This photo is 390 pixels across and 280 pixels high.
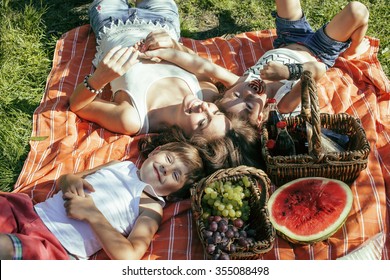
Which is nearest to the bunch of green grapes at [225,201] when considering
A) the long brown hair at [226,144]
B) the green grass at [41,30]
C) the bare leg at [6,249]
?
the long brown hair at [226,144]

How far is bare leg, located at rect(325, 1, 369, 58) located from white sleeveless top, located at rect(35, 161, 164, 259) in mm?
2509

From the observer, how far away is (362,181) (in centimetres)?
420

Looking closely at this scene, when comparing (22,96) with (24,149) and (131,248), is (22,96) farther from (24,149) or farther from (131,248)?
(131,248)

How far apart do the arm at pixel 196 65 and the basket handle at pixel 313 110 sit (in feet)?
3.39

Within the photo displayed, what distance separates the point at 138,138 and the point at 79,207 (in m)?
1.16

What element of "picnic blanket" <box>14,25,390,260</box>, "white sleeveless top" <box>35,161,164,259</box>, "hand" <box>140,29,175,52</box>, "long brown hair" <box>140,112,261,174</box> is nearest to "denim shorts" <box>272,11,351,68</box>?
"picnic blanket" <box>14,25,390,260</box>

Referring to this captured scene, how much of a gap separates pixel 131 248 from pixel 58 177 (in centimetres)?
106

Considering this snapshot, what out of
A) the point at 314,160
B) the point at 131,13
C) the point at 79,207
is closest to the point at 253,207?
the point at 314,160

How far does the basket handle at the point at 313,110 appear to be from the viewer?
367cm

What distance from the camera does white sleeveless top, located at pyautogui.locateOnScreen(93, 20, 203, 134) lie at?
4613 mm

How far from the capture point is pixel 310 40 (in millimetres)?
5387

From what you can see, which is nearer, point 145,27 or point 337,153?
point 337,153

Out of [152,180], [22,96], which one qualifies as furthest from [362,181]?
[22,96]

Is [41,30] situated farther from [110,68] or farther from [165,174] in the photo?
[165,174]
